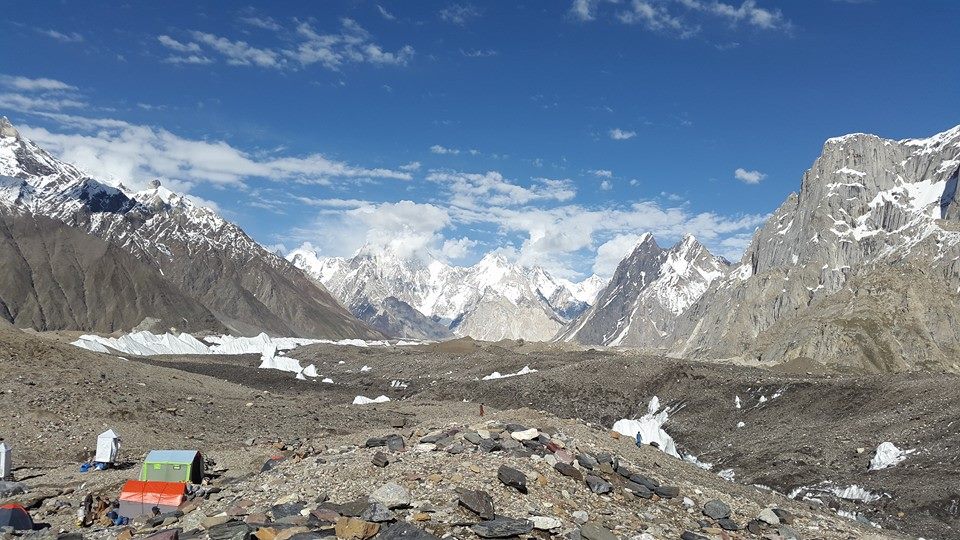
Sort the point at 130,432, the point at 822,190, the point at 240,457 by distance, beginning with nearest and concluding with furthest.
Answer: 1. the point at 240,457
2. the point at 130,432
3. the point at 822,190

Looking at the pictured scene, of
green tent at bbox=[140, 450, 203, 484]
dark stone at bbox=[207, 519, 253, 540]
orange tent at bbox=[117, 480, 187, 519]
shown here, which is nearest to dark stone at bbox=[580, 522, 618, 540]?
dark stone at bbox=[207, 519, 253, 540]

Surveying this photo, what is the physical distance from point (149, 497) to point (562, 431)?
1209 centimetres

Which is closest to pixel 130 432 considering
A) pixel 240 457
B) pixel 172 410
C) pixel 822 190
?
pixel 172 410

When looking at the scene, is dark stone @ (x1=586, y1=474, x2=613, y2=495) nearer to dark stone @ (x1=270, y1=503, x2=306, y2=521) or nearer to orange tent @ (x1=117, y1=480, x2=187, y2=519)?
dark stone @ (x1=270, y1=503, x2=306, y2=521)

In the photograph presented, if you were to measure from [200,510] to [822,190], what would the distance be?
691 ft

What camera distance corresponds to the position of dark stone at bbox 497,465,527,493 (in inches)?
554

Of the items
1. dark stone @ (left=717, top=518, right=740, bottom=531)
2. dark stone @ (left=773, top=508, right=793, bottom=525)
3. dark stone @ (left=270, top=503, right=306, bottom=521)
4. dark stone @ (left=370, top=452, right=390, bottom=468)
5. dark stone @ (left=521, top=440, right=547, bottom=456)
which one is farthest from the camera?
dark stone @ (left=521, top=440, right=547, bottom=456)

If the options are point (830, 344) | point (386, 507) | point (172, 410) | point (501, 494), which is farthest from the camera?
point (830, 344)

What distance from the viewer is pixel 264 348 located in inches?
5012

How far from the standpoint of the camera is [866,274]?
111875 mm

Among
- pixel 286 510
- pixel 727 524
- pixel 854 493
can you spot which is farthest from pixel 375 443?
pixel 854 493

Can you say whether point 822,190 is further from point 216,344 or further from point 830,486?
point 830,486

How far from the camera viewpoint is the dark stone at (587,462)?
639 inches

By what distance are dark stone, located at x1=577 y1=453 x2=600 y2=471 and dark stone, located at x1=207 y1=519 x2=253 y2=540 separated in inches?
309
